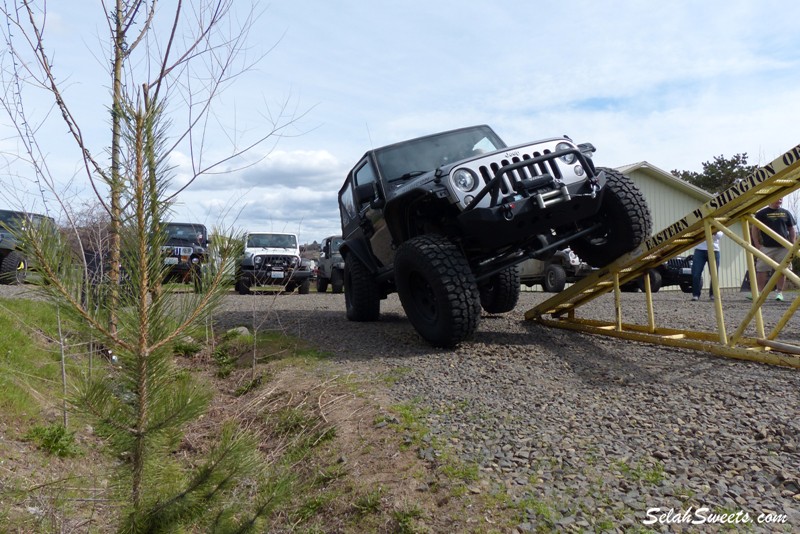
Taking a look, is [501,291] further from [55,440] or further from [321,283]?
[321,283]

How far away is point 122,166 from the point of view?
1.78 metres

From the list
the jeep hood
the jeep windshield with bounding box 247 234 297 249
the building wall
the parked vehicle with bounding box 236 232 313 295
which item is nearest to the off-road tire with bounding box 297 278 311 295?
the parked vehicle with bounding box 236 232 313 295

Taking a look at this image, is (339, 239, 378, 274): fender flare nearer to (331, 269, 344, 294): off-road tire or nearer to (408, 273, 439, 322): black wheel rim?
(408, 273, 439, 322): black wheel rim

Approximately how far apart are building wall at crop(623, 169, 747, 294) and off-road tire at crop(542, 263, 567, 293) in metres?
9.49

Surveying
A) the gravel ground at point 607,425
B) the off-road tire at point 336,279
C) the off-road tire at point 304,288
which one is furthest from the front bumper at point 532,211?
the off-road tire at point 336,279

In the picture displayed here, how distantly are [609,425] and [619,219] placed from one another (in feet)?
9.39

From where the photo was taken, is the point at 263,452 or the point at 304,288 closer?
the point at 263,452

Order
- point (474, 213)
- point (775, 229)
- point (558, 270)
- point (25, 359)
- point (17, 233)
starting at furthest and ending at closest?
point (558, 270), point (775, 229), point (25, 359), point (474, 213), point (17, 233)

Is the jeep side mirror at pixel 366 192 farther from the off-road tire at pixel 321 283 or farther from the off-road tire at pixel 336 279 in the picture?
the off-road tire at pixel 321 283

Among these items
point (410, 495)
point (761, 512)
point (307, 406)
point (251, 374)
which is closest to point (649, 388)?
point (761, 512)

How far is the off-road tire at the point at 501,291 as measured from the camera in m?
7.93

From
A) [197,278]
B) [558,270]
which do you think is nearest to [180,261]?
[197,278]

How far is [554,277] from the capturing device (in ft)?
48.6

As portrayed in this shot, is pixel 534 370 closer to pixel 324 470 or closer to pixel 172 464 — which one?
pixel 324 470
